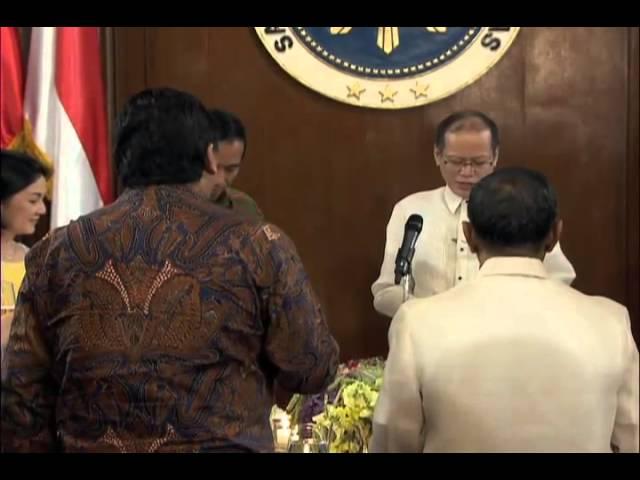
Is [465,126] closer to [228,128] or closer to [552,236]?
[228,128]

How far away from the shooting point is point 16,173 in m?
2.31

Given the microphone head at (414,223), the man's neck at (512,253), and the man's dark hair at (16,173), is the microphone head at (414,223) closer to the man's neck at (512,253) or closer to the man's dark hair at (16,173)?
the man's dark hair at (16,173)

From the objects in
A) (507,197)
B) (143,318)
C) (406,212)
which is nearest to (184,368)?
(143,318)

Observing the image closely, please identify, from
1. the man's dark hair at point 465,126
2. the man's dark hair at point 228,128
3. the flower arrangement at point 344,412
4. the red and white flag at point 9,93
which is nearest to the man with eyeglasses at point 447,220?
the man's dark hair at point 465,126

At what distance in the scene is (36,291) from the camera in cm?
165

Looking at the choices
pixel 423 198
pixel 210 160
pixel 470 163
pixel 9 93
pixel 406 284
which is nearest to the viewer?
pixel 210 160

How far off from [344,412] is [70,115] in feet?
4.67

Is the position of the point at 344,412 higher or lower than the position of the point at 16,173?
lower

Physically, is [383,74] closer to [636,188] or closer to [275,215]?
[275,215]

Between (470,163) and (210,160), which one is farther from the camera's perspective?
(470,163)

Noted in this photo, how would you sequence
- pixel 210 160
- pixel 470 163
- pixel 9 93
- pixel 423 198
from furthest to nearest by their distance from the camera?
pixel 9 93 → pixel 423 198 → pixel 470 163 → pixel 210 160

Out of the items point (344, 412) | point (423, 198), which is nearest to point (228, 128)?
point (423, 198)

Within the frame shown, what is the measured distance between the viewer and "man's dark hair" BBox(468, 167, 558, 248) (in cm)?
155

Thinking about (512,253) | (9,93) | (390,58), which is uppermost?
(390,58)
